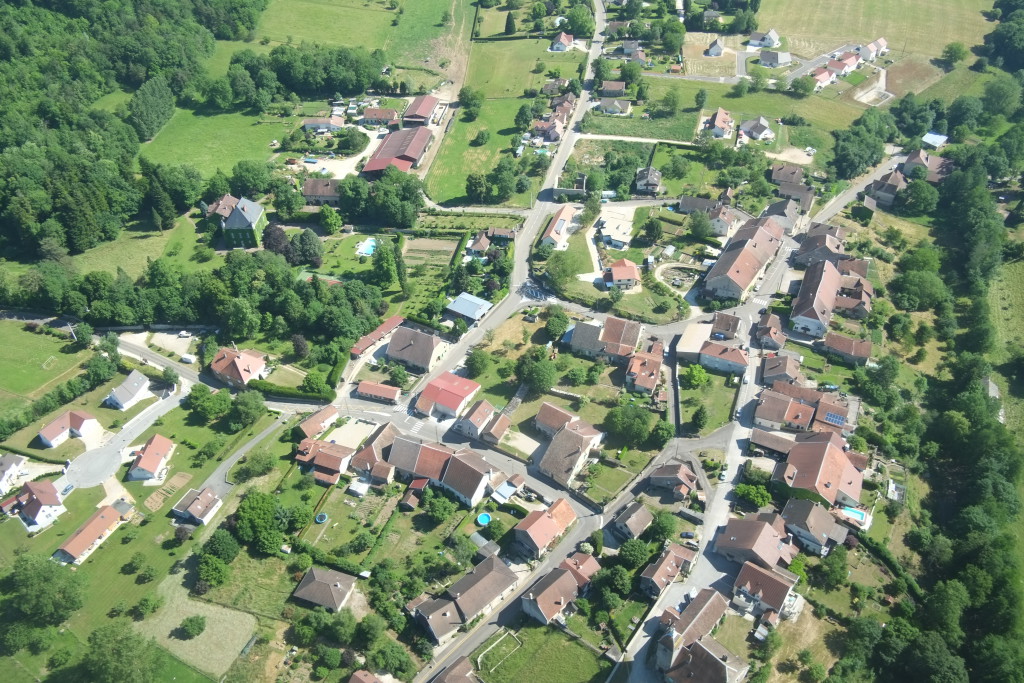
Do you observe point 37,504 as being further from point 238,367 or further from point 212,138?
point 212,138

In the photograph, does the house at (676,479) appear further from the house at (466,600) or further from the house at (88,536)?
the house at (88,536)

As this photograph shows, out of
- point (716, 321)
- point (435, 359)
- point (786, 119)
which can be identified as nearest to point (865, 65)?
point (786, 119)

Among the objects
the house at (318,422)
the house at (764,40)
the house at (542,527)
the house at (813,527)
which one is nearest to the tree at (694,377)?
the house at (813,527)

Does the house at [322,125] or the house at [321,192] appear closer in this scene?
the house at [321,192]

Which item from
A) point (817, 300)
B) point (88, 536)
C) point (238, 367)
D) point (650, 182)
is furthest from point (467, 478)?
point (650, 182)

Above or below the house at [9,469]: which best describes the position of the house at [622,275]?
above

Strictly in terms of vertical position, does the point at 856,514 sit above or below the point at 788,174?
below
